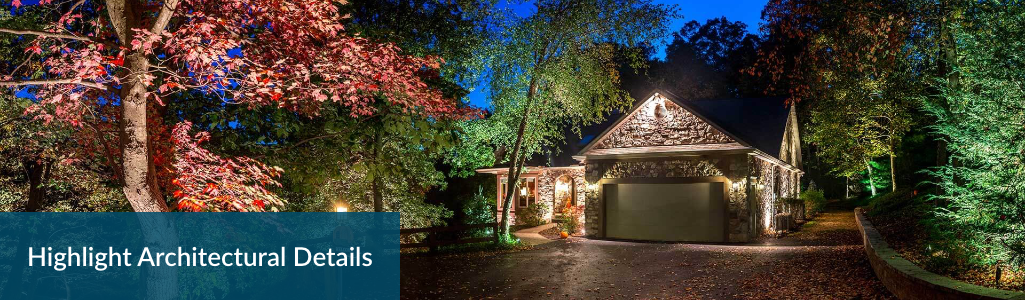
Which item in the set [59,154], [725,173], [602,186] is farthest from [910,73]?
[59,154]

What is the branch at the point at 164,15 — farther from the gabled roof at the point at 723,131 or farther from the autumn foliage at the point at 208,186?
the gabled roof at the point at 723,131

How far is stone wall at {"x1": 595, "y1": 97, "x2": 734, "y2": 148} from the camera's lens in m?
18.5

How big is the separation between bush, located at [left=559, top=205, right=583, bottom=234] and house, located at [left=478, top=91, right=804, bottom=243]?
500 mm

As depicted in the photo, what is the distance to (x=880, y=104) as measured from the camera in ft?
91.4

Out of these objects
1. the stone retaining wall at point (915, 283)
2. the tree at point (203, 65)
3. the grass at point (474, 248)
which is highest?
the tree at point (203, 65)

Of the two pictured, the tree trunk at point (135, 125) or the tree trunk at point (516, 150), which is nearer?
the tree trunk at point (135, 125)

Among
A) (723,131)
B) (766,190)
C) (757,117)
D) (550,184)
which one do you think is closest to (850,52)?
(723,131)

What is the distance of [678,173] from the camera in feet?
61.8

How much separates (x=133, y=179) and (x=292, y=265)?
4.05 metres

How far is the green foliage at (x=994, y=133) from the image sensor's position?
6.96m

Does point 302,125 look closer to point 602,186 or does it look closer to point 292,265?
point 292,265

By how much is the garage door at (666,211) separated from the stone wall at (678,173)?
0.33 meters

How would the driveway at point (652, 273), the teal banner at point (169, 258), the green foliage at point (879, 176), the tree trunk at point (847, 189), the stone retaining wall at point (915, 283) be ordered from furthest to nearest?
the tree trunk at point (847, 189)
the green foliage at point (879, 176)
the driveway at point (652, 273)
the teal banner at point (169, 258)
the stone retaining wall at point (915, 283)

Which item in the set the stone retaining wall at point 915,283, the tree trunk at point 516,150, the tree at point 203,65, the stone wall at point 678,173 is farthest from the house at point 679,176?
the tree at point 203,65
